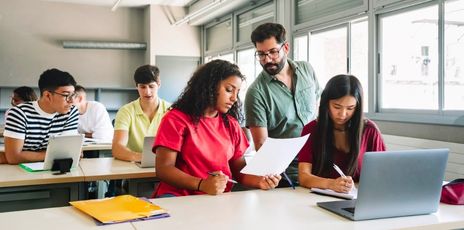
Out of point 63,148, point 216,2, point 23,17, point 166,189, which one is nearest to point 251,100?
point 166,189

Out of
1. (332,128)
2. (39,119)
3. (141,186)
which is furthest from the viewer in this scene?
(39,119)

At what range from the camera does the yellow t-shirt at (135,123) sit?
301 centimetres

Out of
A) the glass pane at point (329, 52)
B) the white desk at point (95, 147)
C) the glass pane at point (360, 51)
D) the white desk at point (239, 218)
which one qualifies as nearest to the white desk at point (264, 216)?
the white desk at point (239, 218)

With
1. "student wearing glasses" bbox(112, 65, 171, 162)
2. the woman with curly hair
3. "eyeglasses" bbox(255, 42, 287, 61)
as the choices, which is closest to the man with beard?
"eyeglasses" bbox(255, 42, 287, 61)

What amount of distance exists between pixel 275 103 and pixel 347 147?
1.79ft

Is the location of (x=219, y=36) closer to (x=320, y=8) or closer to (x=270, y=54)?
(x=320, y=8)

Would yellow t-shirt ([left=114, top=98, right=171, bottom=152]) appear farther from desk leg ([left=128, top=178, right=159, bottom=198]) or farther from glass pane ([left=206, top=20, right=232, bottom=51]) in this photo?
glass pane ([left=206, top=20, right=232, bottom=51])

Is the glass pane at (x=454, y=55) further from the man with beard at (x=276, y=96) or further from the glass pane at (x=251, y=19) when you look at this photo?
the glass pane at (x=251, y=19)

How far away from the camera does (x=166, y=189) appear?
1.96 metres

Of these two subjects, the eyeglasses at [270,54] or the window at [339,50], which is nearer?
the eyeglasses at [270,54]

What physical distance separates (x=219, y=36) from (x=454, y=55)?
5.21m

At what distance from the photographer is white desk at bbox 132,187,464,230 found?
1.43m

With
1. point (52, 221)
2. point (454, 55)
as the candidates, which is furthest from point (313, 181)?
point (454, 55)

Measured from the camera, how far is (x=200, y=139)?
1.96m
